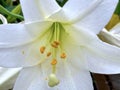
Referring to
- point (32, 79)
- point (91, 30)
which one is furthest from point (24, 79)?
point (91, 30)

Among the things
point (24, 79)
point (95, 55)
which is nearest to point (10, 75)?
point (24, 79)

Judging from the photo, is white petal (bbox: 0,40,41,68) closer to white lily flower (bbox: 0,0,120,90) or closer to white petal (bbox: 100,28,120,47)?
white lily flower (bbox: 0,0,120,90)

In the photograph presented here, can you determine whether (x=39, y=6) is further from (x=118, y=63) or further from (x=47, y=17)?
(x=118, y=63)

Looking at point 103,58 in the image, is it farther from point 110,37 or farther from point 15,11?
point 15,11

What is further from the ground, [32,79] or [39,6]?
[39,6]

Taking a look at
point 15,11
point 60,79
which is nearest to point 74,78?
point 60,79

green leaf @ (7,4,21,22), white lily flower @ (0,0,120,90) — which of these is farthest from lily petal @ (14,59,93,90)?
green leaf @ (7,4,21,22)
